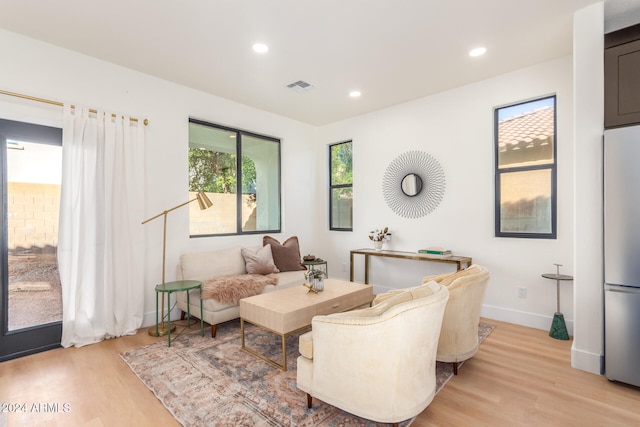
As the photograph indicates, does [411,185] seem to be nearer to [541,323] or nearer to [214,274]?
[541,323]

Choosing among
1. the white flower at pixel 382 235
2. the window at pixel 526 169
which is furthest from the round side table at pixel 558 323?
the white flower at pixel 382 235

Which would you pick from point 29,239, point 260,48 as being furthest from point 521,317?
point 29,239

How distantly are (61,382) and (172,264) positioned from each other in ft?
5.15

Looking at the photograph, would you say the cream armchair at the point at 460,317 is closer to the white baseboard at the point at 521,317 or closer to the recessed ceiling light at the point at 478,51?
the white baseboard at the point at 521,317

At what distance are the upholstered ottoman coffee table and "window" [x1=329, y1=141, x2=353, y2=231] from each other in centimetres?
205

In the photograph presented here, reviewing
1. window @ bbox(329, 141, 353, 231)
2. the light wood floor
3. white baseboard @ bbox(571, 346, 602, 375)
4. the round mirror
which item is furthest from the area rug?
window @ bbox(329, 141, 353, 231)

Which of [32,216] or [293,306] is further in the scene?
[32,216]

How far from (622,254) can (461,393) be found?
1.57 metres

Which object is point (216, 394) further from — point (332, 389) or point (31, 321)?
point (31, 321)

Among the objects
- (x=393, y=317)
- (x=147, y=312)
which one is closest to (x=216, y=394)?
(x=393, y=317)

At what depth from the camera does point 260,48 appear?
2.97 meters

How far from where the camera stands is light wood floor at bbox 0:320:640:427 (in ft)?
6.27

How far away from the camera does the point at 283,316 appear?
248 cm

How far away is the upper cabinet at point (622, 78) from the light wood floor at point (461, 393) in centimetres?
199
